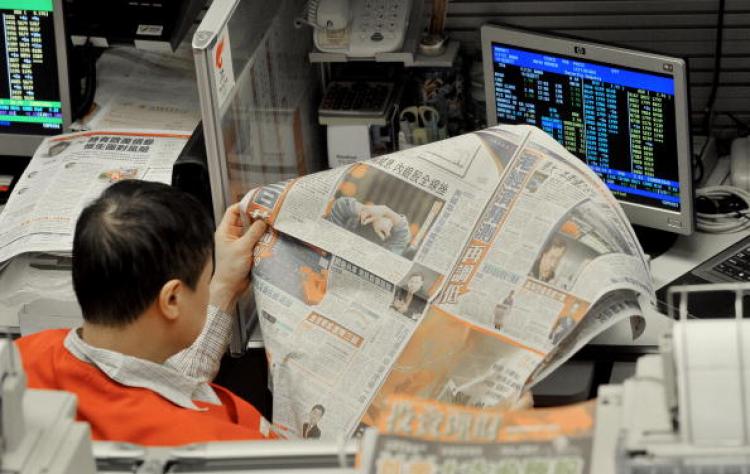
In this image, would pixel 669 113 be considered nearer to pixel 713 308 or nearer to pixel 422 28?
pixel 713 308

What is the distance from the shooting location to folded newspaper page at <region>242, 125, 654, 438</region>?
2.07m

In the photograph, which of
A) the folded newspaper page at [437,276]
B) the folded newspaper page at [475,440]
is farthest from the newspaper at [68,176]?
the folded newspaper page at [475,440]

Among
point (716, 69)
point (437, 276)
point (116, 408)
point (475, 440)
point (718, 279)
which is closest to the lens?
point (475, 440)

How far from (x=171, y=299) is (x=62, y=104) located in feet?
3.38

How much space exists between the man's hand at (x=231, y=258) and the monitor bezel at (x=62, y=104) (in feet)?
2.27

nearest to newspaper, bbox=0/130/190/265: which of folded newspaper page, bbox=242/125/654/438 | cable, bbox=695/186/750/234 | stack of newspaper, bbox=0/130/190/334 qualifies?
stack of newspaper, bbox=0/130/190/334

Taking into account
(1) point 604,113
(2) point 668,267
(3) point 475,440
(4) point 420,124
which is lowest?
(2) point 668,267

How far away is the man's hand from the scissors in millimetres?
604

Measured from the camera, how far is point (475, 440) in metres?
1.16

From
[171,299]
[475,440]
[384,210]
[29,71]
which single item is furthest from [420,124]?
[475,440]

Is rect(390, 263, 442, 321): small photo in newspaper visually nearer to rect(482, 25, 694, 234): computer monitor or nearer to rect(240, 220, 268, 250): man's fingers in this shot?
rect(240, 220, 268, 250): man's fingers

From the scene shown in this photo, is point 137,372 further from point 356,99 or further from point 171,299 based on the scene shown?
point 356,99

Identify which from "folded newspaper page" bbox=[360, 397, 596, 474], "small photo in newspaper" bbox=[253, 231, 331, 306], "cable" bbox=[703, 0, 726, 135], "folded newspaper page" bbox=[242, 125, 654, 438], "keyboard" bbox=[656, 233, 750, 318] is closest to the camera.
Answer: "folded newspaper page" bbox=[360, 397, 596, 474]

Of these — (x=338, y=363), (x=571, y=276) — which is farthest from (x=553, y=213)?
(x=338, y=363)
